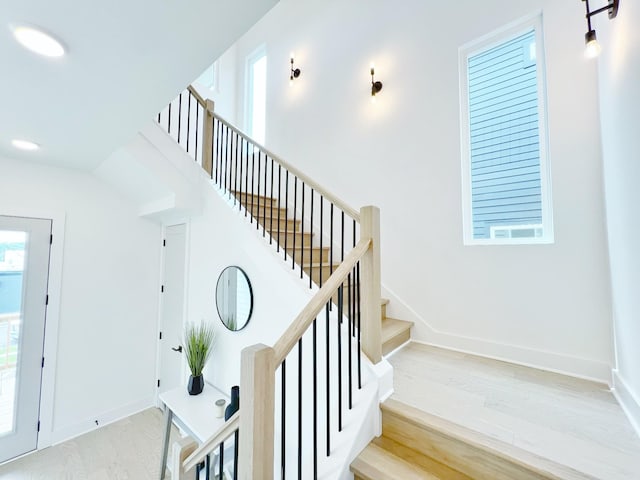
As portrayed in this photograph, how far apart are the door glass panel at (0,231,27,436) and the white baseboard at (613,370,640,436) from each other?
4900mm

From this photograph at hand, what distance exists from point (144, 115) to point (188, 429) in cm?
252

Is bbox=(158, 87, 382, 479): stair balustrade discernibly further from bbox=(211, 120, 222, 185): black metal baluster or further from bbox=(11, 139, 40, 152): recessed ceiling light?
bbox=(11, 139, 40, 152): recessed ceiling light

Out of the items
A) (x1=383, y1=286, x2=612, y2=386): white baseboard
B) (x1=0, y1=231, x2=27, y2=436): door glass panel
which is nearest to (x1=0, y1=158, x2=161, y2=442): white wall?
(x1=0, y1=231, x2=27, y2=436): door glass panel

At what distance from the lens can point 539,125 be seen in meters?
2.33

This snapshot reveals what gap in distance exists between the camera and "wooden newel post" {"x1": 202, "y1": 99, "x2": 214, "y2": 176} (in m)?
3.21

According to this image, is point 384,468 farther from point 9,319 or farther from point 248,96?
point 248,96

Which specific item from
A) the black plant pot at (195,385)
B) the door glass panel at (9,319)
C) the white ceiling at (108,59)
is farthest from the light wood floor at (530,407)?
the door glass panel at (9,319)

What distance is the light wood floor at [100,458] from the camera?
2.58m

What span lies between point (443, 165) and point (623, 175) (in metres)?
1.30

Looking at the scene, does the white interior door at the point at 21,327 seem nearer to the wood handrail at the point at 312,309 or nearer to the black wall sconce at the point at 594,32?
the wood handrail at the point at 312,309

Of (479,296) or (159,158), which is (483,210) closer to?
(479,296)

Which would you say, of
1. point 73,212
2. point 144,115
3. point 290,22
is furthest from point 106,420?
point 290,22

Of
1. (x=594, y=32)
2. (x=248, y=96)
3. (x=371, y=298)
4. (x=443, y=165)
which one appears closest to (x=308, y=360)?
(x=371, y=298)

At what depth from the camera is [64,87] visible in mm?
1575
